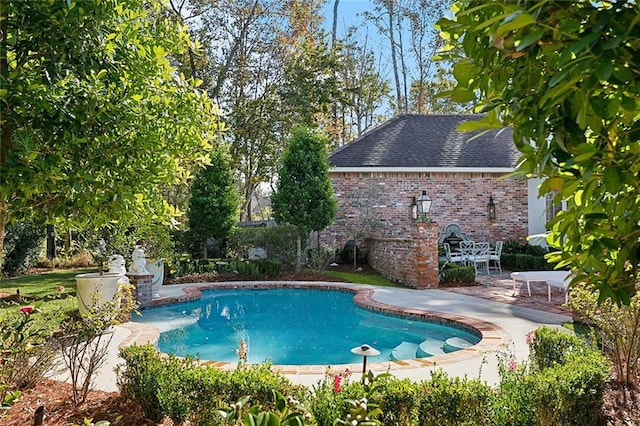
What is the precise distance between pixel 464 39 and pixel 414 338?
804cm

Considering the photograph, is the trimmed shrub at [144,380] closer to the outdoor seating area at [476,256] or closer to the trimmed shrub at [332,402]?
the trimmed shrub at [332,402]

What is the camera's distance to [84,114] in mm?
2359

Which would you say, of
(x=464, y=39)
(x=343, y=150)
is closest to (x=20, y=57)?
(x=464, y=39)

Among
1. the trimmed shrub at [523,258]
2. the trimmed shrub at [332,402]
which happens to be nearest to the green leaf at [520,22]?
the trimmed shrub at [332,402]

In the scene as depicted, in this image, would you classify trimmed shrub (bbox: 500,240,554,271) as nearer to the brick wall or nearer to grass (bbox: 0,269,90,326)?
the brick wall

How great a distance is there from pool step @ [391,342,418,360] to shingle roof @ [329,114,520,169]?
32.9 feet

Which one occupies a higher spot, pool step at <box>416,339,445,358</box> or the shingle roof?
the shingle roof

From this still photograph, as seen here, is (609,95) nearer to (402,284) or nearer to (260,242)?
(402,284)

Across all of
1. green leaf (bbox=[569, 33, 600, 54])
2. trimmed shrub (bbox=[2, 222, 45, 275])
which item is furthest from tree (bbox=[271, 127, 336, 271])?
green leaf (bbox=[569, 33, 600, 54])

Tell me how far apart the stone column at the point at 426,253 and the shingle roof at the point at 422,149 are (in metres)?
5.38

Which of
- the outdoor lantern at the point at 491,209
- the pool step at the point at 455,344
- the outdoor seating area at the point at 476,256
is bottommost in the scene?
the pool step at the point at 455,344

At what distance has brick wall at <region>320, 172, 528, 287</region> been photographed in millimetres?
17234

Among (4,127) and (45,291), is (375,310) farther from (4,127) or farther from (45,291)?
(4,127)

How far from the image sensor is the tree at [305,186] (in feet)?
49.4
